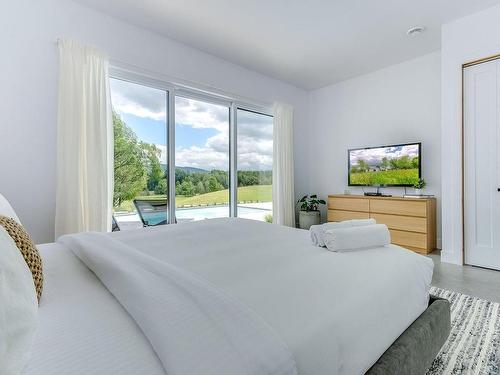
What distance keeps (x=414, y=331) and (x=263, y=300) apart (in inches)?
27.7

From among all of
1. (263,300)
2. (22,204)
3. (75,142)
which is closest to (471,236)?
(263,300)

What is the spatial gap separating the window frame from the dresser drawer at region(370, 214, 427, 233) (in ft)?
7.28

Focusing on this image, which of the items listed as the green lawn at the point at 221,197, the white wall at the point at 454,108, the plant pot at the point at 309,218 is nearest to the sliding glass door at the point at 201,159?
the green lawn at the point at 221,197

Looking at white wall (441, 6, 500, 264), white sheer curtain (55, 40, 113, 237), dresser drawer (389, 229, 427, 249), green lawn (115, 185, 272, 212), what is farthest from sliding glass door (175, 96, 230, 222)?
white wall (441, 6, 500, 264)

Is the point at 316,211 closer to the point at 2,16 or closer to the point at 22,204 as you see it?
the point at 22,204

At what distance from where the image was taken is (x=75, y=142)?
268cm

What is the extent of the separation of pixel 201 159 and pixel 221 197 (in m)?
0.68

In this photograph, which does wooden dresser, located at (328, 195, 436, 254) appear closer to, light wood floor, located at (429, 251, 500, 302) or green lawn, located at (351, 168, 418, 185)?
green lawn, located at (351, 168, 418, 185)

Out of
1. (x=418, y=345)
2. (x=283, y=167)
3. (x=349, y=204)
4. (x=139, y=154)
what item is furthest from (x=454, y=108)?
(x=139, y=154)

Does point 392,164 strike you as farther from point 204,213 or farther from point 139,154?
point 139,154

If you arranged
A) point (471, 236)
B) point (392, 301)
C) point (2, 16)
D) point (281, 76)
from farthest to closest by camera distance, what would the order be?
point (281, 76)
point (471, 236)
point (2, 16)
point (392, 301)

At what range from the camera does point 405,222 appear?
143 inches

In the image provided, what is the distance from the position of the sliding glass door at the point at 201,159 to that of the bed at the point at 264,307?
232 cm

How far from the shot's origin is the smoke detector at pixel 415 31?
A: 3143mm
